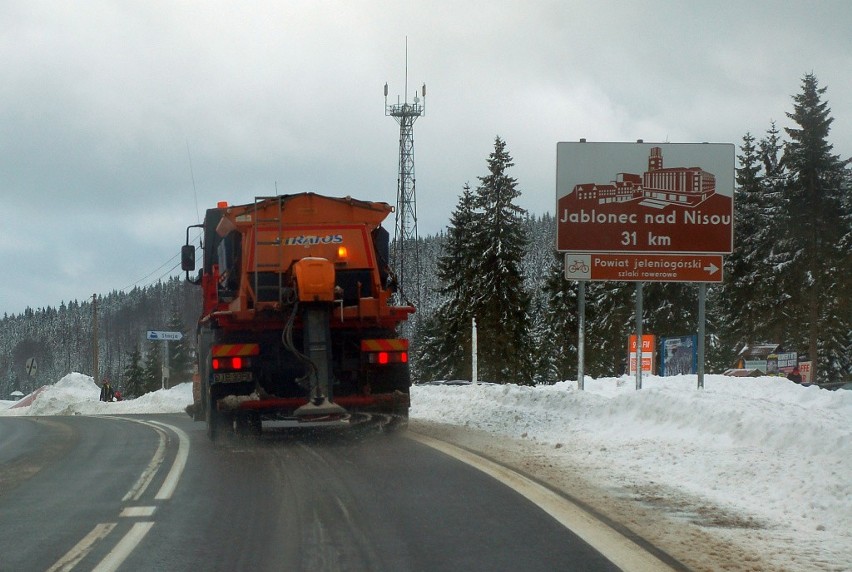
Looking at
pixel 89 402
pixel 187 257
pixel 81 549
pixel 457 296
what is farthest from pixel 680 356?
pixel 81 549

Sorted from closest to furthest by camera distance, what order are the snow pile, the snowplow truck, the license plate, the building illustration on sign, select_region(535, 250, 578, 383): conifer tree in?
1. the snowplow truck
2. the license plate
3. the building illustration on sign
4. the snow pile
5. select_region(535, 250, 578, 383): conifer tree

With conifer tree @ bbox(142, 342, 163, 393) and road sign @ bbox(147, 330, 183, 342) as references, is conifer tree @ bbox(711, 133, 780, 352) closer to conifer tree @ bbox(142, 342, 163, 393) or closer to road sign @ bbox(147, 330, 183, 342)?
road sign @ bbox(147, 330, 183, 342)

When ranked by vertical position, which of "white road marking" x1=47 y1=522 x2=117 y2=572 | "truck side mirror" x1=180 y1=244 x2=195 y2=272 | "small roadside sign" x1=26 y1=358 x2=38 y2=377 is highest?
"truck side mirror" x1=180 y1=244 x2=195 y2=272

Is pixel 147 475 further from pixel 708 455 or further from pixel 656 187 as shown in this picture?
pixel 656 187

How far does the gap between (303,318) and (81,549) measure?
21.3ft

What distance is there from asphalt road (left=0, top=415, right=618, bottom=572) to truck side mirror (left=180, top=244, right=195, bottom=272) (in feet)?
13.0

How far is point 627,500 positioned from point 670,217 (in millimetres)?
12173

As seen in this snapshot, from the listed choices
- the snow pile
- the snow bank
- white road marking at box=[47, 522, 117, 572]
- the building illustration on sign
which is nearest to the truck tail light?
the snow bank

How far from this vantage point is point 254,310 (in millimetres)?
13234

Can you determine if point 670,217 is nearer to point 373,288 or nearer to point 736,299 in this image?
point 373,288

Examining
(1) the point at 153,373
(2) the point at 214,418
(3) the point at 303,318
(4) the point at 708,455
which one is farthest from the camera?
(1) the point at 153,373

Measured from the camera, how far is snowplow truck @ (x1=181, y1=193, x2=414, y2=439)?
12.8 m

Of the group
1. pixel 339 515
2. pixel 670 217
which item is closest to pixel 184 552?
pixel 339 515

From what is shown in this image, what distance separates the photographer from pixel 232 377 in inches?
519
